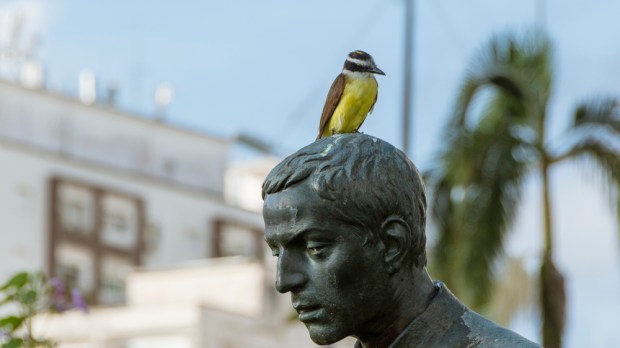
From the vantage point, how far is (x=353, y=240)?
614 centimetres

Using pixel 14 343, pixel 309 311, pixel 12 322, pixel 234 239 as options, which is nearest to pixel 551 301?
pixel 12 322

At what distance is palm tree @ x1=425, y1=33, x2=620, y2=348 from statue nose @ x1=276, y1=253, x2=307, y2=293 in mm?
24480

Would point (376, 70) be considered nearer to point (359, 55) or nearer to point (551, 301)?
point (359, 55)

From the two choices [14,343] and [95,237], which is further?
[95,237]

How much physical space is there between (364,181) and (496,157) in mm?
26221

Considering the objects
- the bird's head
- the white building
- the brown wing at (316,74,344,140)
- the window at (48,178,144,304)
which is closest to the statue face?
the brown wing at (316,74,344,140)

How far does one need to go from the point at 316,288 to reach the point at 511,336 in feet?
1.72

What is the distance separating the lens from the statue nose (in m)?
6.17

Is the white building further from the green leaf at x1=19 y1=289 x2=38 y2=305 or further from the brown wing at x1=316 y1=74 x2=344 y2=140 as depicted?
the brown wing at x1=316 y1=74 x2=344 y2=140

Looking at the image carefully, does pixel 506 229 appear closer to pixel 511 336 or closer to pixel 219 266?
pixel 511 336

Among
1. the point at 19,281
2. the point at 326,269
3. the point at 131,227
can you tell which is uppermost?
the point at 131,227

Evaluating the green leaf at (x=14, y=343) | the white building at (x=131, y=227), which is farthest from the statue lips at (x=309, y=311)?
the white building at (x=131, y=227)

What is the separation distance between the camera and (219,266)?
81812mm

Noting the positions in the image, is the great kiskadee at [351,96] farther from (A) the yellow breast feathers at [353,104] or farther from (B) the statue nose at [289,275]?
(B) the statue nose at [289,275]
